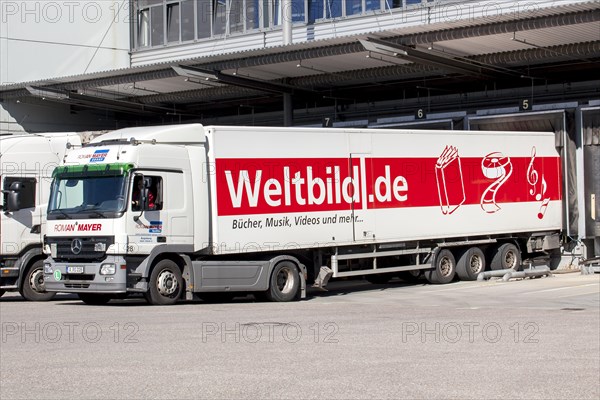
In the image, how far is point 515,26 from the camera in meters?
23.0

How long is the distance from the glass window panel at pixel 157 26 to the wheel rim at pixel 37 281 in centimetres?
1930

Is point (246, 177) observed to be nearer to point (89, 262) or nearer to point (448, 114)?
point (89, 262)

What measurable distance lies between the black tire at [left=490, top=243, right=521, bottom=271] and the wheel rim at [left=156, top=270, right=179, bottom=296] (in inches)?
358

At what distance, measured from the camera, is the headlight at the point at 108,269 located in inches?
733

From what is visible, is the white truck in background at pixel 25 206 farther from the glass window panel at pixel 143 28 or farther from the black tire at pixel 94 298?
the glass window panel at pixel 143 28

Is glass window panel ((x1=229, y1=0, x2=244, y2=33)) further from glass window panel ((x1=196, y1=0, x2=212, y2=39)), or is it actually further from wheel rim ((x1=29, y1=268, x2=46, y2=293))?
wheel rim ((x1=29, y1=268, x2=46, y2=293))

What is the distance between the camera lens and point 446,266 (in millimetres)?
24188

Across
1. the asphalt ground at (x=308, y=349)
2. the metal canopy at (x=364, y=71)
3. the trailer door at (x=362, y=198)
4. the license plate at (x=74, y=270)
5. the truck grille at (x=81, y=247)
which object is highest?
the metal canopy at (x=364, y=71)

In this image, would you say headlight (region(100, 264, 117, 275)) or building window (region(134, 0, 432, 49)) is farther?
building window (region(134, 0, 432, 49))

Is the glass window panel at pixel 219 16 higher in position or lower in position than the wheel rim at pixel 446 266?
higher

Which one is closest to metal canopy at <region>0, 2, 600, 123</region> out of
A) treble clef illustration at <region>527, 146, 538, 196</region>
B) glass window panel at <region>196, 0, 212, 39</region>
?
treble clef illustration at <region>527, 146, 538, 196</region>

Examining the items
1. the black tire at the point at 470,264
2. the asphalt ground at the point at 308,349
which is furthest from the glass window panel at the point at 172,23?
the asphalt ground at the point at 308,349

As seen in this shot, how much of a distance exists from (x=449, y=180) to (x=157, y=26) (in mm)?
18843

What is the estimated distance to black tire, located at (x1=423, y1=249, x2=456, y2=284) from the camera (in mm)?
23812
